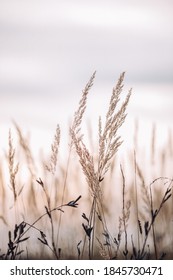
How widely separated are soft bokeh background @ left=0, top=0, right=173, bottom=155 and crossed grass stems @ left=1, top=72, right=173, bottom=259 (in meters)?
0.06

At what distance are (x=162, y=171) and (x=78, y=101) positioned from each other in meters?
0.41

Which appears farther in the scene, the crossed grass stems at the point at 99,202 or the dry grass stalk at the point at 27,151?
the dry grass stalk at the point at 27,151

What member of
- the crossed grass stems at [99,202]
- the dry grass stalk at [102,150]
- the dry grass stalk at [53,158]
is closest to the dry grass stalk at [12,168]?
the crossed grass stems at [99,202]

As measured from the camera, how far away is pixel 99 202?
5.27ft

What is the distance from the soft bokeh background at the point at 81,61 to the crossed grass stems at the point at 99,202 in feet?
0.20

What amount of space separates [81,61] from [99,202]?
544 millimetres

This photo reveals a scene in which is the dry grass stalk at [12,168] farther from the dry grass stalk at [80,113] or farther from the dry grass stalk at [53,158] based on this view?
the dry grass stalk at [80,113]

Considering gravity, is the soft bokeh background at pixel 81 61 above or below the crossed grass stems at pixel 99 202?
above

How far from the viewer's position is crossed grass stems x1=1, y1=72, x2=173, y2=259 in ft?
5.15

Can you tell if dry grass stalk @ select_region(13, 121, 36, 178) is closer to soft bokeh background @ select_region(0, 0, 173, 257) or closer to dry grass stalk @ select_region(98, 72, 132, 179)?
soft bokeh background @ select_region(0, 0, 173, 257)

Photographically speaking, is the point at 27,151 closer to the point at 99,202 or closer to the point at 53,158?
the point at 53,158

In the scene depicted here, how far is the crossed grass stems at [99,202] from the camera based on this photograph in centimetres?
157
